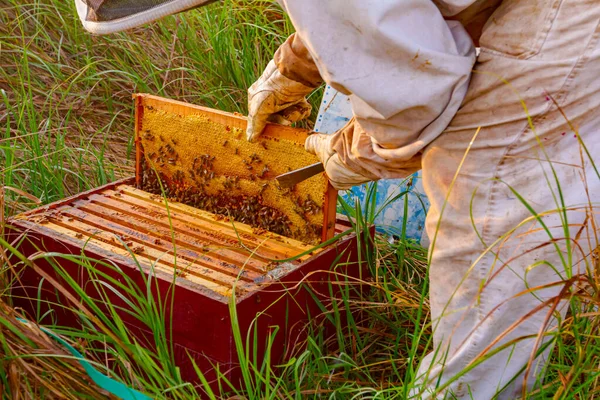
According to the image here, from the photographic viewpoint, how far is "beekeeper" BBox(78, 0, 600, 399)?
6.14 feet

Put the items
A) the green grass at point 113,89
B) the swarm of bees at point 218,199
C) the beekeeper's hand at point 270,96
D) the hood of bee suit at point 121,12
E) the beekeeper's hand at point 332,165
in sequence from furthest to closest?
the green grass at point 113,89
the swarm of bees at point 218,199
the beekeeper's hand at point 270,96
the beekeeper's hand at point 332,165
the hood of bee suit at point 121,12

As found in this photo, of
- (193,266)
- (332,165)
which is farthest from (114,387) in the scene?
(332,165)

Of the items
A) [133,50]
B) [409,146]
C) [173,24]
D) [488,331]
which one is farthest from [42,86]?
[488,331]

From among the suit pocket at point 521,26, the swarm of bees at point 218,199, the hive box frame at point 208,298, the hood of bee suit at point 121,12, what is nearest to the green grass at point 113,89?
the hive box frame at point 208,298

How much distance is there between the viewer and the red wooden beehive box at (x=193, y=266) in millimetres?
2297

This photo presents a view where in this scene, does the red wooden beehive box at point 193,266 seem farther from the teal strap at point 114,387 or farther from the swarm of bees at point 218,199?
the teal strap at point 114,387

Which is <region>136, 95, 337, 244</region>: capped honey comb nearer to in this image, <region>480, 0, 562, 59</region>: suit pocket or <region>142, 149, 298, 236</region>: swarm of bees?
<region>142, 149, 298, 236</region>: swarm of bees

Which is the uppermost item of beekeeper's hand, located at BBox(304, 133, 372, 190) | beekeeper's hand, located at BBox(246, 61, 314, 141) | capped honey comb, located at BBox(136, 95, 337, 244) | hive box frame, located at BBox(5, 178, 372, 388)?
beekeeper's hand, located at BBox(246, 61, 314, 141)

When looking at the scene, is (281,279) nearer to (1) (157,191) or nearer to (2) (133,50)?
(1) (157,191)

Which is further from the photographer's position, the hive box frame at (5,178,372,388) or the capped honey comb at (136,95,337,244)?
the capped honey comb at (136,95,337,244)

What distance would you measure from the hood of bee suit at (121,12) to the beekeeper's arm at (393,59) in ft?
1.21

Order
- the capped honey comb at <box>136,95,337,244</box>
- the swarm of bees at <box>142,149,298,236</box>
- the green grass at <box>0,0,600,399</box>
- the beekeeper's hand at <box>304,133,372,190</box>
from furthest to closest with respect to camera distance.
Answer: the green grass at <box>0,0,600,399</box> < the swarm of bees at <box>142,149,298,236</box> < the capped honey comb at <box>136,95,337,244</box> < the beekeeper's hand at <box>304,133,372,190</box>

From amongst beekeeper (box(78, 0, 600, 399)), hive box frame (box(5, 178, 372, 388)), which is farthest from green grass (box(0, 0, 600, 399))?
beekeeper (box(78, 0, 600, 399))

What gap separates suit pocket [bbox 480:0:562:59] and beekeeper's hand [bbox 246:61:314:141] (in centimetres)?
79
